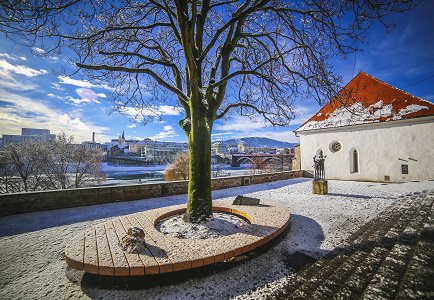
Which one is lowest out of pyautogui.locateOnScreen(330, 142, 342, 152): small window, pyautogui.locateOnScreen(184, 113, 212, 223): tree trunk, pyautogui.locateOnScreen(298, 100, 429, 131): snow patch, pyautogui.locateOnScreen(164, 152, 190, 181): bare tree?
pyautogui.locateOnScreen(164, 152, 190, 181): bare tree

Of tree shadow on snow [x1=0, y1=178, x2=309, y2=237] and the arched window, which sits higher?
the arched window

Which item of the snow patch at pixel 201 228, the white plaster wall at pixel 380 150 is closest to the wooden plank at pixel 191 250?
the snow patch at pixel 201 228

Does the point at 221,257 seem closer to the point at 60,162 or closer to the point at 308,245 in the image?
the point at 308,245

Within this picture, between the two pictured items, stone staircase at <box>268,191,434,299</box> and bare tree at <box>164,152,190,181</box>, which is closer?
stone staircase at <box>268,191,434,299</box>

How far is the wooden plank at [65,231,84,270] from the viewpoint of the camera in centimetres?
258

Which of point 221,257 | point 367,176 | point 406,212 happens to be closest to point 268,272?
point 221,257

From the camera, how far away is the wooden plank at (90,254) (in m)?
2.52

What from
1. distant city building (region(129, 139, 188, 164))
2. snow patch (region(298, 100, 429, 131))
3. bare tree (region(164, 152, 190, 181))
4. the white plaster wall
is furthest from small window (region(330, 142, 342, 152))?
distant city building (region(129, 139, 188, 164))

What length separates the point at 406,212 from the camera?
209 inches

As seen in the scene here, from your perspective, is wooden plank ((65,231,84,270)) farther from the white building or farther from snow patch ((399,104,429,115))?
snow patch ((399,104,429,115))

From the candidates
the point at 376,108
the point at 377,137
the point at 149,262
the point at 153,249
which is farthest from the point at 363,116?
the point at 149,262

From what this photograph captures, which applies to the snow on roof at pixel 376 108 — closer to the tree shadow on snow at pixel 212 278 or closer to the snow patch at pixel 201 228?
the snow patch at pixel 201 228

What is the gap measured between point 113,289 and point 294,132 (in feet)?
60.8

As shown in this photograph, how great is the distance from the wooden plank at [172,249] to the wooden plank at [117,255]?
1.71 ft
